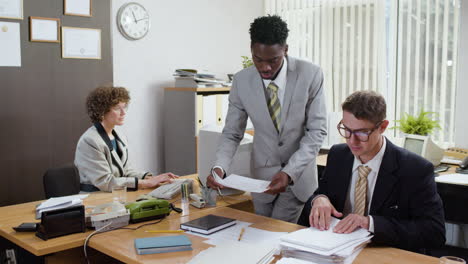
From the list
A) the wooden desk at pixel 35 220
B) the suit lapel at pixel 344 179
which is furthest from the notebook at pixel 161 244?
the suit lapel at pixel 344 179

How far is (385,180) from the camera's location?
202 cm

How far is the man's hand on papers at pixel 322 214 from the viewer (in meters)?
1.95

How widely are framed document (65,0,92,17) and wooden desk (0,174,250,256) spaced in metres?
1.91

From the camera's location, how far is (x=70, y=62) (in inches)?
161

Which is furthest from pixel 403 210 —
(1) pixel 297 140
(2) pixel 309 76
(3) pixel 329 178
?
(2) pixel 309 76

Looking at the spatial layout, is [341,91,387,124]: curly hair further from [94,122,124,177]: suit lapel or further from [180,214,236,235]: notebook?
[94,122,124,177]: suit lapel

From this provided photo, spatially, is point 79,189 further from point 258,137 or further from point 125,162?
point 258,137

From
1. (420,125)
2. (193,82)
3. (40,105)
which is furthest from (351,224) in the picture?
(193,82)

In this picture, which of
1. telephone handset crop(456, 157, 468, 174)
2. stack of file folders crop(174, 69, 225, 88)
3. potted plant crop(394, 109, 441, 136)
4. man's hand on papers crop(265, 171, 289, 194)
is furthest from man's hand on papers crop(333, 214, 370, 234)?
stack of file folders crop(174, 69, 225, 88)

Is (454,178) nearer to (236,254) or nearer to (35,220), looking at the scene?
(236,254)

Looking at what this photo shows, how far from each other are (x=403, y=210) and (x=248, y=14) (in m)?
4.60

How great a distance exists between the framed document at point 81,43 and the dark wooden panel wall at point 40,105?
4 cm

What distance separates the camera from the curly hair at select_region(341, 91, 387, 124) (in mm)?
1975

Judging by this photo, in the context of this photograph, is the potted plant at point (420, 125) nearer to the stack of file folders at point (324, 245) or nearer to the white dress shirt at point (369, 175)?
the white dress shirt at point (369, 175)
